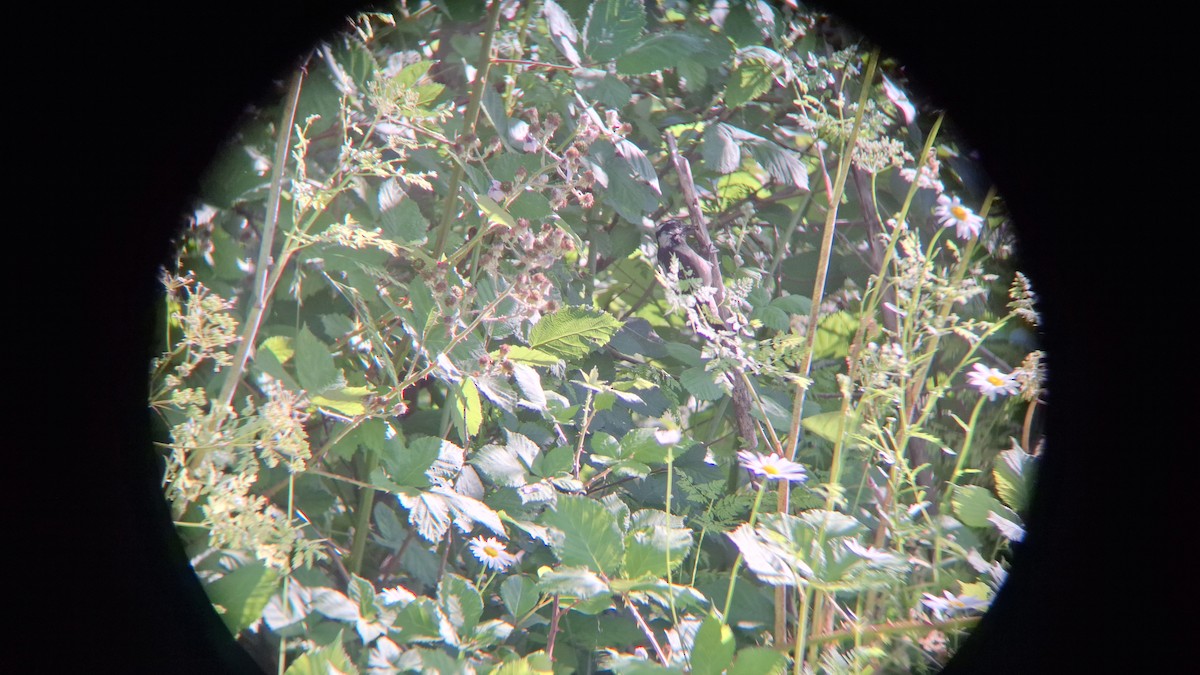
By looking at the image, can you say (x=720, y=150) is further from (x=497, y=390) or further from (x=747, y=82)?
(x=497, y=390)

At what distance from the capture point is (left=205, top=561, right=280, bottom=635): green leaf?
0.74 metres

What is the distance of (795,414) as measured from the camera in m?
0.84

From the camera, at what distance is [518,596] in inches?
33.9

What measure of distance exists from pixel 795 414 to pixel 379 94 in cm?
57

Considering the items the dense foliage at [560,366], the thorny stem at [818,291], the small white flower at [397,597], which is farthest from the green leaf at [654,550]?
the small white flower at [397,597]

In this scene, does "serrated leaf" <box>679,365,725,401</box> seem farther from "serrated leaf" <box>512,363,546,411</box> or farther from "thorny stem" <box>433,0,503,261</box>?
"thorny stem" <box>433,0,503,261</box>

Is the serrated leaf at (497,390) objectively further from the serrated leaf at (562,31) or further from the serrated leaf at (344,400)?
the serrated leaf at (562,31)

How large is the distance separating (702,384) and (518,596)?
33cm

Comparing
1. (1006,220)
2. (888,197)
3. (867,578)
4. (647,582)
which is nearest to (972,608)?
(867,578)

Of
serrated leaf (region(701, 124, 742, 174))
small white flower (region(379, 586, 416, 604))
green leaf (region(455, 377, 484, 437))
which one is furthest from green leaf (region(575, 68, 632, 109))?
small white flower (region(379, 586, 416, 604))

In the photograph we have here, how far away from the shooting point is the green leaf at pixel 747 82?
0.98 m

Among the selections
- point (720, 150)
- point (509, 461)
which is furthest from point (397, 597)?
point (720, 150)

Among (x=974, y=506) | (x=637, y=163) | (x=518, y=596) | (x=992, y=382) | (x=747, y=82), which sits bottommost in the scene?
(x=518, y=596)

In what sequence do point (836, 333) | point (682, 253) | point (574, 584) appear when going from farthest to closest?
point (836, 333)
point (682, 253)
point (574, 584)
